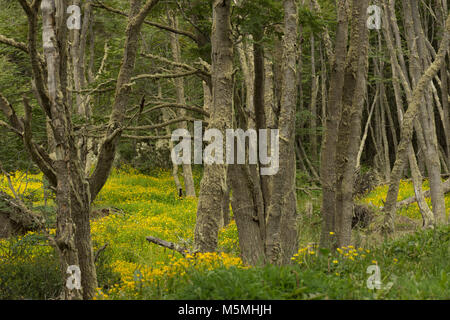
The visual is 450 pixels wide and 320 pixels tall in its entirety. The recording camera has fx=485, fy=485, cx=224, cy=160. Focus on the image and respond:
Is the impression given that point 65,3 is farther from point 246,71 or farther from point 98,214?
point 98,214

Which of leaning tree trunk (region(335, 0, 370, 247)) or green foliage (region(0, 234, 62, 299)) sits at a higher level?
leaning tree trunk (region(335, 0, 370, 247))

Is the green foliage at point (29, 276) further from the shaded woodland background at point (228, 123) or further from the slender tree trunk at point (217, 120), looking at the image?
the slender tree trunk at point (217, 120)

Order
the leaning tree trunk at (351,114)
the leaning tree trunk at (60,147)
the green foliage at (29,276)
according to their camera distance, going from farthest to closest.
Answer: the leaning tree trunk at (351,114) < the green foliage at (29,276) < the leaning tree trunk at (60,147)

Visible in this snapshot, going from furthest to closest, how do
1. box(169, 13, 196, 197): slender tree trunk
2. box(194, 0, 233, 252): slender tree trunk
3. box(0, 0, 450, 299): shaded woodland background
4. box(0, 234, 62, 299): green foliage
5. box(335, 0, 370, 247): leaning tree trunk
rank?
box(169, 13, 196, 197): slender tree trunk < box(335, 0, 370, 247): leaning tree trunk < box(0, 234, 62, 299): green foliage < box(194, 0, 233, 252): slender tree trunk < box(0, 0, 450, 299): shaded woodland background

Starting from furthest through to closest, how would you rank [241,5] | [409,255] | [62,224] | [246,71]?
[246,71] → [241,5] → [409,255] → [62,224]

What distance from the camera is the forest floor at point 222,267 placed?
4.11 m

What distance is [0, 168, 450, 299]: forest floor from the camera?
13.5ft

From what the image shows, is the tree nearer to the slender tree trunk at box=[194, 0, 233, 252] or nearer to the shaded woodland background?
the shaded woodland background

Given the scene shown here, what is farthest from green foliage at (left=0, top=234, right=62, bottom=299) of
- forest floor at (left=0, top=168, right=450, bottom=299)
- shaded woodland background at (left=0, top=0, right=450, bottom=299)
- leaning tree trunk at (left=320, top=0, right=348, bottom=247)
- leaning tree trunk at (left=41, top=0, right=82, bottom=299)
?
leaning tree trunk at (left=320, top=0, right=348, bottom=247)

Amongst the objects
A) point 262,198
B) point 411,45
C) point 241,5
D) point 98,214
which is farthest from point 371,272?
point 98,214

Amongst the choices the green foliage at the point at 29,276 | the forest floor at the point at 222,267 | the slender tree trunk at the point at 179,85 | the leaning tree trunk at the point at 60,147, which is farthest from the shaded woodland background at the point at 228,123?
the slender tree trunk at the point at 179,85

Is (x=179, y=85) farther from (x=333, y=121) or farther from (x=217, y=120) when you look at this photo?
(x=217, y=120)

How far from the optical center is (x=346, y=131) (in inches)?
317
